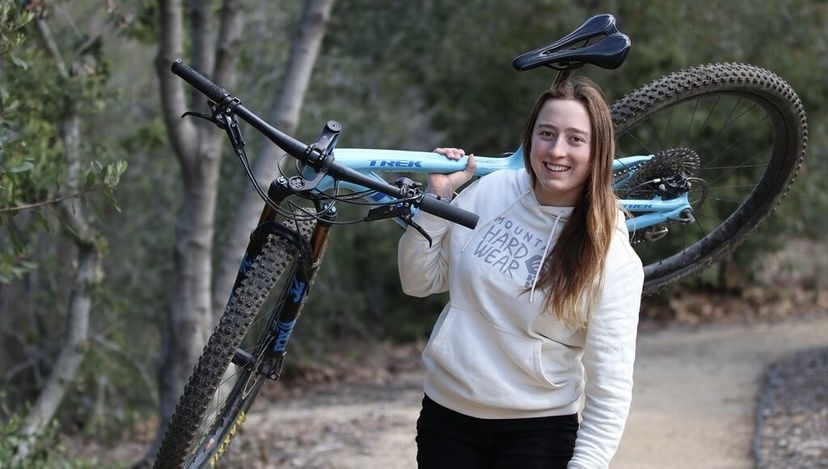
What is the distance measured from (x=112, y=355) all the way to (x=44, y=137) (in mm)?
3919

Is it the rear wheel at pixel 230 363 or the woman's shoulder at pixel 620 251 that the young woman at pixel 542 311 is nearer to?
the woman's shoulder at pixel 620 251

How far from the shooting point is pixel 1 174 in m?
3.95

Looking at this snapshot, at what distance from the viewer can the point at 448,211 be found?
2.86 meters

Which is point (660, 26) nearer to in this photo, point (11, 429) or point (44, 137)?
point (44, 137)

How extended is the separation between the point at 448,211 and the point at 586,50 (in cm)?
70

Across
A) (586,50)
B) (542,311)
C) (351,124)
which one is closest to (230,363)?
(542,311)

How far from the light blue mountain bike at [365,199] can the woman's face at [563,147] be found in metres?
0.24

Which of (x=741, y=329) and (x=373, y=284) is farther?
(x=373, y=284)

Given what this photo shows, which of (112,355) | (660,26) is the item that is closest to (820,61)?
(660,26)

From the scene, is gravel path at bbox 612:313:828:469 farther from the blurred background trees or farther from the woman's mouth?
the woman's mouth

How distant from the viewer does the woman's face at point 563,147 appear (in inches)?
115

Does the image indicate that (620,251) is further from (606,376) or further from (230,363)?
(230,363)

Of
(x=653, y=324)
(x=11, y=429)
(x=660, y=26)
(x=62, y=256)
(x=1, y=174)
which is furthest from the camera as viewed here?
(x=653, y=324)

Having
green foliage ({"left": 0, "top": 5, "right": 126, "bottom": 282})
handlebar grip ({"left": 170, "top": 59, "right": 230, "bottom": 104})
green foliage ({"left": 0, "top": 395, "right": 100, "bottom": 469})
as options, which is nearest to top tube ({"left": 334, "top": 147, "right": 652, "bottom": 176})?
handlebar grip ({"left": 170, "top": 59, "right": 230, "bottom": 104})
